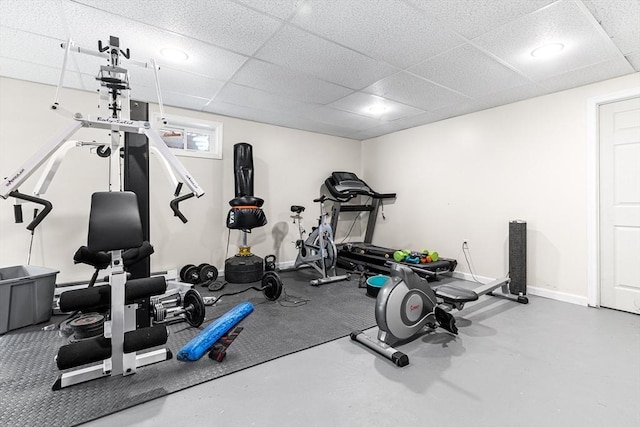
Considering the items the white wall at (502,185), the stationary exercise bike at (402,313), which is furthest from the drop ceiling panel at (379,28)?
the white wall at (502,185)

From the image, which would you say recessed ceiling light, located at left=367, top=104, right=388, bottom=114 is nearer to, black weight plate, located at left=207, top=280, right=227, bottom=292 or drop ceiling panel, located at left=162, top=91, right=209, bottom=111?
drop ceiling panel, located at left=162, top=91, right=209, bottom=111

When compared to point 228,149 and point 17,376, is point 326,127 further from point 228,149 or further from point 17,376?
point 17,376

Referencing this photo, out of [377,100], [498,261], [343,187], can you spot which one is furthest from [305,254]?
[498,261]

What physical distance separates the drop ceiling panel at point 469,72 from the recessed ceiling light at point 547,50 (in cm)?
29

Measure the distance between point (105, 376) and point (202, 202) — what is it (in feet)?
9.37

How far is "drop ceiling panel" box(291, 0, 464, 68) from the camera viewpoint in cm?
205

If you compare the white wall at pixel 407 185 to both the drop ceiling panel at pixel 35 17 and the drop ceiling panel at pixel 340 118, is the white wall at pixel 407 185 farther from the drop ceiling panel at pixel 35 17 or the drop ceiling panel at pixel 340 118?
the drop ceiling panel at pixel 35 17

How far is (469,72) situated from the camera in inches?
120

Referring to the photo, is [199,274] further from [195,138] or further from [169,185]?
[195,138]

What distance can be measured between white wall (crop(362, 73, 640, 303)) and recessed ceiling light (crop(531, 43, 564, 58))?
117 cm

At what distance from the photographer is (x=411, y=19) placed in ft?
7.14

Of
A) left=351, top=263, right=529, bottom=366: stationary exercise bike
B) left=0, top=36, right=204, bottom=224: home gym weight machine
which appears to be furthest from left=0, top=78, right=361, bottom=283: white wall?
left=351, top=263, right=529, bottom=366: stationary exercise bike

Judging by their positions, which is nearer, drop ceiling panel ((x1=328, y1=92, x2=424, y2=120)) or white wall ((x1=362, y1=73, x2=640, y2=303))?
white wall ((x1=362, y1=73, x2=640, y2=303))

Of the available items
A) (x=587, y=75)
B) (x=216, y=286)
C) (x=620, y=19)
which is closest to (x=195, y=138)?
(x=216, y=286)
